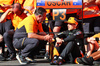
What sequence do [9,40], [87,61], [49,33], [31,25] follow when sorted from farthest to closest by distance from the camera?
[9,40], [49,33], [31,25], [87,61]

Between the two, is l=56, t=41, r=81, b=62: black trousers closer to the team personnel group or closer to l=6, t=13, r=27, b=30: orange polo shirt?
the team personnel group

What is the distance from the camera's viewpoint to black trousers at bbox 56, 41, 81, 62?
443 centimetres

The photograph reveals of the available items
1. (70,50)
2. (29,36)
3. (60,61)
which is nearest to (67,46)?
(70,50)

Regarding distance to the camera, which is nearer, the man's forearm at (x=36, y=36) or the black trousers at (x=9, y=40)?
the man's forearm at (x=36, y=36)

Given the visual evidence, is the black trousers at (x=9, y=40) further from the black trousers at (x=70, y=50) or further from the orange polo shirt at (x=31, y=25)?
the black trousers at (x=70, y=50)

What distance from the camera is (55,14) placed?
17.7 ft

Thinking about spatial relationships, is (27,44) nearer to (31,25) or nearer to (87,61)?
(31,25)

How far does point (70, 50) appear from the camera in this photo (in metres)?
4.45

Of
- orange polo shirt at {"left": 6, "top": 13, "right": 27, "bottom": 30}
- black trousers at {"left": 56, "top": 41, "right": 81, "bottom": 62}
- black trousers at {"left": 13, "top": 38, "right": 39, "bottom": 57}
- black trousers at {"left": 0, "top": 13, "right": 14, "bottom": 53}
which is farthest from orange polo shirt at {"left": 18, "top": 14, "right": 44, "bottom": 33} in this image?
black trousers at {"left": 0, "top": 13, "right": 14, "bottom": 53}

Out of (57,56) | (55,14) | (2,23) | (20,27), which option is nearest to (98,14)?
(55,14)

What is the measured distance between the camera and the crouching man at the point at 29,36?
4484 mm

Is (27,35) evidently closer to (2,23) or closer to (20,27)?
(20,27)

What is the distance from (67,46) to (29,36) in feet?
2.46

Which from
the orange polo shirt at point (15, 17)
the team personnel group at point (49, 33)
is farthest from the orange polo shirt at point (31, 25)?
the orange polo shirt at point (15, 17)
